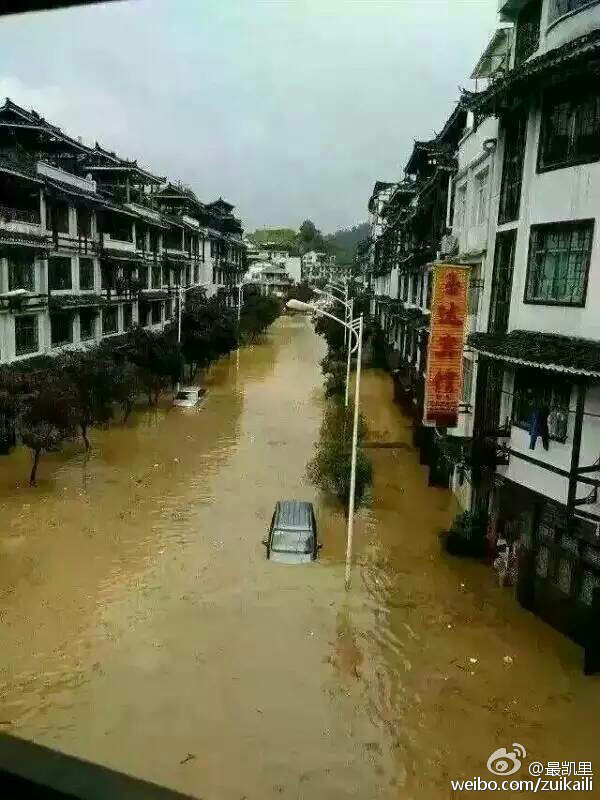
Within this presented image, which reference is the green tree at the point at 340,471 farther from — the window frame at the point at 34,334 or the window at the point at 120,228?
the window at the point at 120,228

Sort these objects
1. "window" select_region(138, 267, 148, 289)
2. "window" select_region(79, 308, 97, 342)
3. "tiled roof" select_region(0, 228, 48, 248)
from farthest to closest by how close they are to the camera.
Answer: "window" select_region(138, 267, 148, 289) < "window" select_region(79, 308, 97, 342) < "tiled roof" select_region(0, 228, 48, 248)

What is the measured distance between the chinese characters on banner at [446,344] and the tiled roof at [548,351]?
1.56 m

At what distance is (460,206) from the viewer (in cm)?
2056

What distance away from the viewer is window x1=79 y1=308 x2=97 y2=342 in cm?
3152

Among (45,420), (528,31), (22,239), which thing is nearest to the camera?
(528,31)

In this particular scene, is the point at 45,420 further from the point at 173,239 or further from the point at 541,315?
the point at 173,239

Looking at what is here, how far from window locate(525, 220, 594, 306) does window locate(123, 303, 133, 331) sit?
94.4 feet

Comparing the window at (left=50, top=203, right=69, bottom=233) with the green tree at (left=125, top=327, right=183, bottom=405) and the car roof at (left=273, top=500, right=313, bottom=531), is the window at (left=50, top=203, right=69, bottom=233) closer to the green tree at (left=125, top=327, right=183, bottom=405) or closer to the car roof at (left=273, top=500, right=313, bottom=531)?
the green tree at (left=125, top=327, right=183, bottom=405)

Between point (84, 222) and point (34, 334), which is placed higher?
point (84, 222)

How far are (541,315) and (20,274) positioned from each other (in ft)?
65.8

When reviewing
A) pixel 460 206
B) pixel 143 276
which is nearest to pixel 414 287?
pixel 460 206

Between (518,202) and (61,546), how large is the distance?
43.7 ft

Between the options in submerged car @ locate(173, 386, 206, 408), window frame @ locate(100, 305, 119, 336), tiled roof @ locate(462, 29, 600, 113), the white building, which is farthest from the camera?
window frame @ locate(100, 305, 119, 336)

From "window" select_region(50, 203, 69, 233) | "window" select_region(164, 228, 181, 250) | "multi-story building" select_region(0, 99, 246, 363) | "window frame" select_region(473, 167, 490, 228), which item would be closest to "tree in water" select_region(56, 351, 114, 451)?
"multi-story building" select_region(0, 99, 246, 363)
